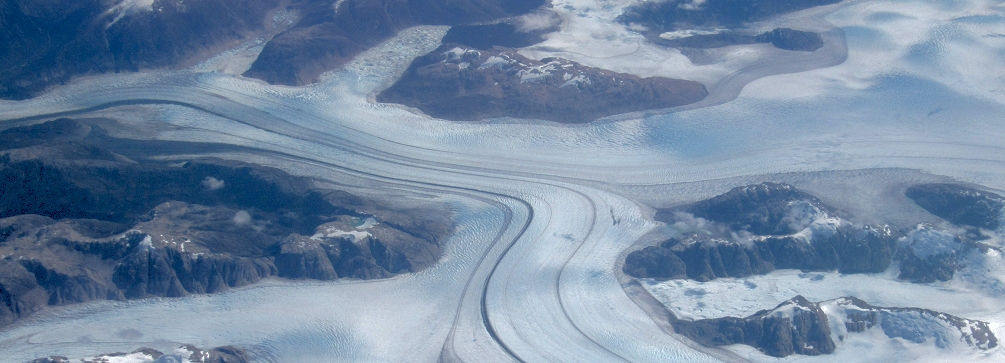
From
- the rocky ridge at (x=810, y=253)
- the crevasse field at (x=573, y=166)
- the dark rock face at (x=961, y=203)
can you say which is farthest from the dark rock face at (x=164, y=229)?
the dark rock face at (x=961, y=203)

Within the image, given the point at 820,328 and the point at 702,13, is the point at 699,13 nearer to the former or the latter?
the point at 702,13

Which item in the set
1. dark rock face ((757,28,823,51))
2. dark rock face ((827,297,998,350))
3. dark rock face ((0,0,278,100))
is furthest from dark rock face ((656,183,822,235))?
dark rock face ((0,0,278,100))

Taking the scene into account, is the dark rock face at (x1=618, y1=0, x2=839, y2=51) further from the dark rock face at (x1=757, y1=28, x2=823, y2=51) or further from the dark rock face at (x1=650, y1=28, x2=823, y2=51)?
the dark rock face at (x1=757, y1=28, x2=823, y2=51)

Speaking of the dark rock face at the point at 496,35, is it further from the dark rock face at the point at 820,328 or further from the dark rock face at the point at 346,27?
the dark rock face at the point at 820,328

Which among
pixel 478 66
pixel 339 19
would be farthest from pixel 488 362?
pixel 339 19

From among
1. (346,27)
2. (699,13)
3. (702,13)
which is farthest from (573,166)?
(702,13)

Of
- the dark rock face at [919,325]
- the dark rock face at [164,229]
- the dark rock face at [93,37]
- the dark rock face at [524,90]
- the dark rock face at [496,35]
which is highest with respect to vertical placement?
the dark rock face at [93,37]
